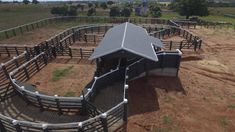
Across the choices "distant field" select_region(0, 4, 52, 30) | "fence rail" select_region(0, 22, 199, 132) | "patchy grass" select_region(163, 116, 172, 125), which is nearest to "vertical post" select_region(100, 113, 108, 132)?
"fence rail" select_region(0, 22, 199, 132)

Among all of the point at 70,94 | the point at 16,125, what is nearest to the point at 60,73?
the point at 70,94

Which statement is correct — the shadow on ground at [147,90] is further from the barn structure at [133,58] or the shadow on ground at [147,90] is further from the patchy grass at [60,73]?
the patchy grass at [60,73]

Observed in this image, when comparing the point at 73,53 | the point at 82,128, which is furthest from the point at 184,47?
the point at 82,128

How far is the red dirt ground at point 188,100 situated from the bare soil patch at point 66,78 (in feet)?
12.7

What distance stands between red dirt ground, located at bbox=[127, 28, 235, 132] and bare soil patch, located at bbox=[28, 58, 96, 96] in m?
3.86

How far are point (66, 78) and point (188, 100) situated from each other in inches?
353

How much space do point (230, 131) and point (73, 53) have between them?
1598 centimetres

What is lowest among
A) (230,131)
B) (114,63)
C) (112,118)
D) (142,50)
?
(230,131)

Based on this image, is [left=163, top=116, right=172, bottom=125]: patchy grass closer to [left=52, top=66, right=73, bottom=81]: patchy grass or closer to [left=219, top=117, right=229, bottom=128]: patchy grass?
[left=219, top=117, right=229, bottom=128]: patchy grass

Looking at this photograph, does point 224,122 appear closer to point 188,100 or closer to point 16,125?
point 188,100

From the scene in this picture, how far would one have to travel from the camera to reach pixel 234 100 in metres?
11.9

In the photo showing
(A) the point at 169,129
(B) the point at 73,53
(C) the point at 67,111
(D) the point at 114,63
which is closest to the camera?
(A) the point at 169,129

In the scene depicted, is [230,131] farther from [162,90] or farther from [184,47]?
[184,47]

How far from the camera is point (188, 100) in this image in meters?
11.8
